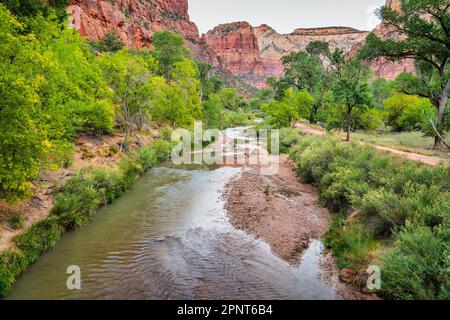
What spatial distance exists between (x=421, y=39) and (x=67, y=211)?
22.9m

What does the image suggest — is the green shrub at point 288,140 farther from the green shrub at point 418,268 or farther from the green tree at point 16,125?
the green tree at point 16,125

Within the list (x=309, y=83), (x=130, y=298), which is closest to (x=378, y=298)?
(x=130, y=298)

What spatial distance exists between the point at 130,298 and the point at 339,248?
7.05m

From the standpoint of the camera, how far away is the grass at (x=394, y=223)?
6.71 metres

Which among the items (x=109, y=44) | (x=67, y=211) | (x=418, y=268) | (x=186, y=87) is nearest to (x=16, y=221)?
(x=67, y=211)

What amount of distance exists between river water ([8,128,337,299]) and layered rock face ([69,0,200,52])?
48664mm

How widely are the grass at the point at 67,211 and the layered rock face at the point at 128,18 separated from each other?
143 feet

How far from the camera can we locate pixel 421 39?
18531 mm

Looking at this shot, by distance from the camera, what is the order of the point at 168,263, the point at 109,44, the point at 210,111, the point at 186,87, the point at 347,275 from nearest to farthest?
the point at 347,275 < the point at 168,263 < the point at 186,87 < the point at 210,111 < the point at 109,44

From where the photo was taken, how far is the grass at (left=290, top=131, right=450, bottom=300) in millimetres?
6713

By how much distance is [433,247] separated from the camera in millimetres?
6965

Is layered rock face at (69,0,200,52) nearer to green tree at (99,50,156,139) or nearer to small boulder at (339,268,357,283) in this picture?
green tree at (99,50,156,139)

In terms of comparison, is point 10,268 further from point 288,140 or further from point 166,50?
point 166,50

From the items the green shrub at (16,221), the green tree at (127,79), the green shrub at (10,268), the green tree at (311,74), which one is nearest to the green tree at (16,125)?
the green shrub at (16,221)
